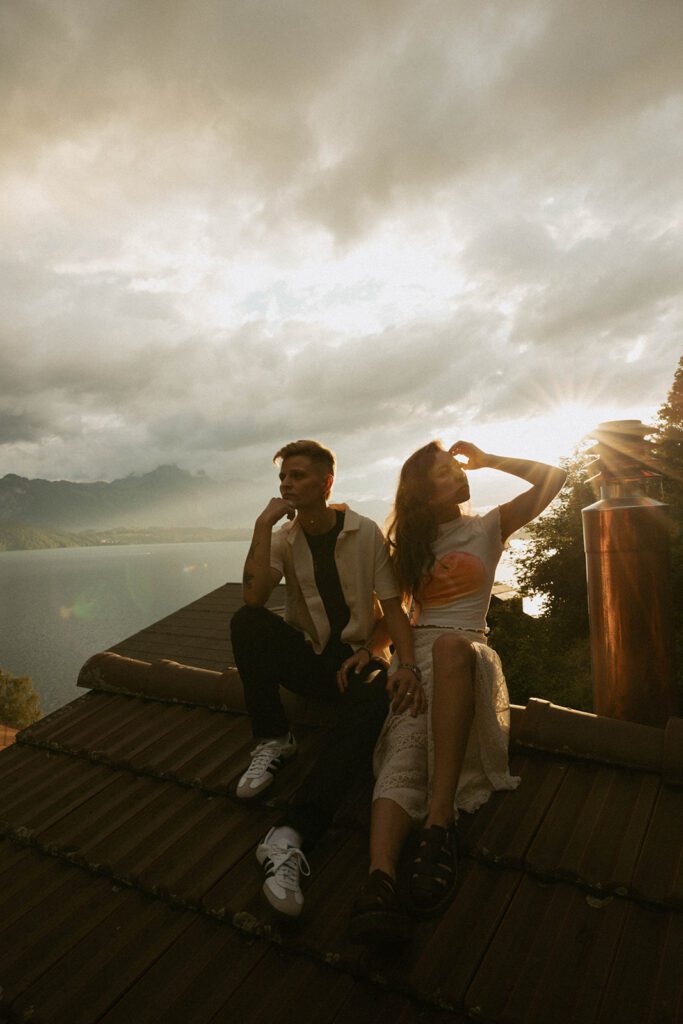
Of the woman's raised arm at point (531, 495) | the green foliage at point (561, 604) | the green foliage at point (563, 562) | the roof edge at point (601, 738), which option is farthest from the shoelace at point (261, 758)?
the green foliage at point (563, 562)

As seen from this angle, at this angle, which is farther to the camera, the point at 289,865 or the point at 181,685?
the point at 181,685

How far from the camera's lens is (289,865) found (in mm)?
1998

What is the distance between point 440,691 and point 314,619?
90 centimetres

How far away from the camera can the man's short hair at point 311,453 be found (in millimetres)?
3055

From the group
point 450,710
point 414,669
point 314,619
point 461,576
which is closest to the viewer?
point 450,710

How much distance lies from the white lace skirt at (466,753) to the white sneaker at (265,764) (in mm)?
493

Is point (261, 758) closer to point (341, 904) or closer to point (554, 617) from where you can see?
point (341, 904)

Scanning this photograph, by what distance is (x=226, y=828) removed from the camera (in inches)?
96.0

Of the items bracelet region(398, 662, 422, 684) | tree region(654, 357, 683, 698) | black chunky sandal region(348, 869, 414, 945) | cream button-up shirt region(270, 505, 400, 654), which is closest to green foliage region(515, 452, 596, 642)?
tree region(654, 357, 683, 698)

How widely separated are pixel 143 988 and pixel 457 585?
185 centimetres

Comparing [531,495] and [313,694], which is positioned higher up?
→ [531,495]

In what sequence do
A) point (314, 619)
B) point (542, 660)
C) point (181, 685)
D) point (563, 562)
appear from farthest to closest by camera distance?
point (563, 562)
point (542, 660)
point (181, 685)
point (314, 619)

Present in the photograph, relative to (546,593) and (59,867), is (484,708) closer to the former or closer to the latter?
(59,867)

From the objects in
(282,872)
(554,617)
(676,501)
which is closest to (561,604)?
(554,617)
